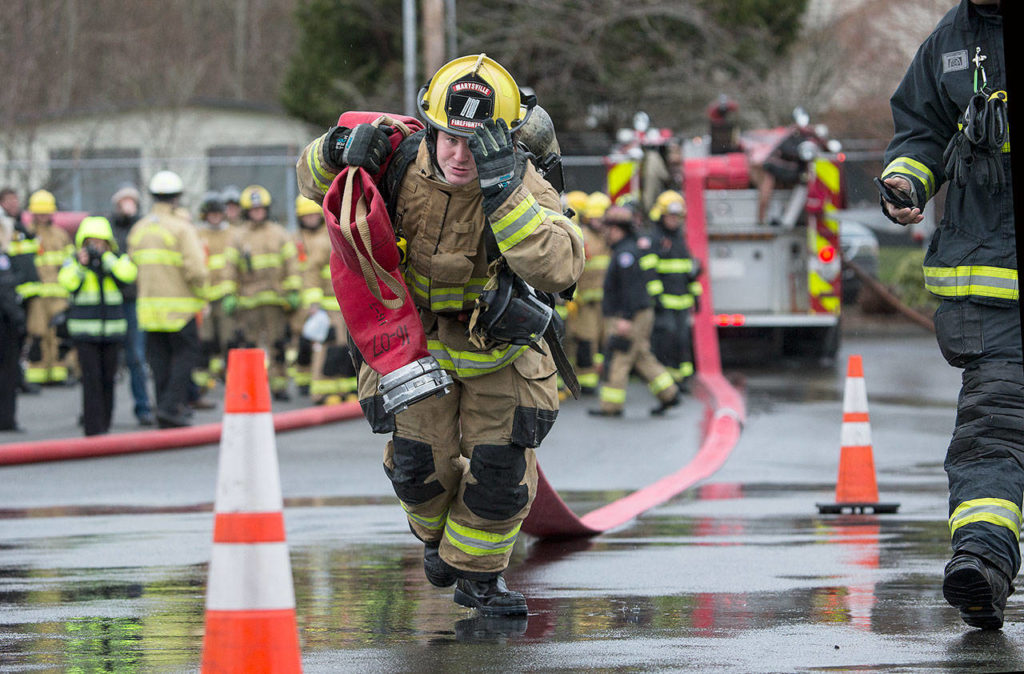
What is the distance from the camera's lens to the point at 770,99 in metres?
25.6

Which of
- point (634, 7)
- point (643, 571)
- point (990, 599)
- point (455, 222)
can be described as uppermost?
point (634, 7)

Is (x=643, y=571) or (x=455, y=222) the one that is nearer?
(x=455, y=222)

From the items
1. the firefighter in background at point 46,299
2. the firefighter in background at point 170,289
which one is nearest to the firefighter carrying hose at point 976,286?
the firefighter in background at point 170,289

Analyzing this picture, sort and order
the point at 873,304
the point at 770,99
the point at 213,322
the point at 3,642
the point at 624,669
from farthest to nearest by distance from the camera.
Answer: the point at 770,99
the point at 873,304
the point at 213,322
the point at 3,642
the point at 624,669

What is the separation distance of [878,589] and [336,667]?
2011 millimetres

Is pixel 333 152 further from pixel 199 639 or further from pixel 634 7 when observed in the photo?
pixel 634 7

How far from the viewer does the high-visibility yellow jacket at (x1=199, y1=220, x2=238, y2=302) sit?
1457 cm

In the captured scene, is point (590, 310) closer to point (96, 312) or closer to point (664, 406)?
point (664, 406)

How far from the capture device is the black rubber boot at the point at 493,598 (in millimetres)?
4648

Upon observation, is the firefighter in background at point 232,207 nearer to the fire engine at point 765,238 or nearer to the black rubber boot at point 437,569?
the fire engine at point 765,238

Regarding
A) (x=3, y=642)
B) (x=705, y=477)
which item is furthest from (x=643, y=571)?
(x=705, y=477)

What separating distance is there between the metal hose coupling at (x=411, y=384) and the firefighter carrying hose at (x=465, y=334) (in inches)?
9.5

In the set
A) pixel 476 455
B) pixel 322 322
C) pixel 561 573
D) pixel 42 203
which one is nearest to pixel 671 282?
pixel 322 322

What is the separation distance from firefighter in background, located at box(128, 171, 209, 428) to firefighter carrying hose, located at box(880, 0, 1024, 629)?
316 inches
